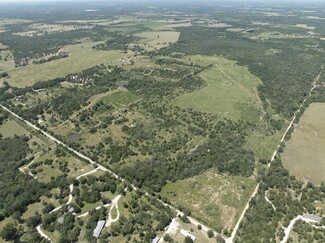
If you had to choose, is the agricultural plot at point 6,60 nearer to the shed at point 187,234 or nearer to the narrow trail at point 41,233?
the narrow trail at point 41,233

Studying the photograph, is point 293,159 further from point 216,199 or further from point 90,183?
point 90,183

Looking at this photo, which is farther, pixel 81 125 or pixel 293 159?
pixel 81 125

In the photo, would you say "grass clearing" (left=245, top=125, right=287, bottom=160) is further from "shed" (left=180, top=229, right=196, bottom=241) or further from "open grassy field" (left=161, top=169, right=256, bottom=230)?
"shed" (left=180, top=229, right=196, bottom=241)

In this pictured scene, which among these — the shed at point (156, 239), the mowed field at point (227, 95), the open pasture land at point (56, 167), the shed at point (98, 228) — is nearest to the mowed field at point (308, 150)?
the mowed field at point (227, 95)

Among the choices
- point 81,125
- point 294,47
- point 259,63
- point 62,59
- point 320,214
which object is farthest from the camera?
point 294,47

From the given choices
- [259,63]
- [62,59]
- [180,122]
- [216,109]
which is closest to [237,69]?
[259,63]

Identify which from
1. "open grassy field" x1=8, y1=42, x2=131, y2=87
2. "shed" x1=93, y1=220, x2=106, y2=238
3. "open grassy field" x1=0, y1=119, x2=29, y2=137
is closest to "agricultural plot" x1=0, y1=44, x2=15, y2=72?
"open grassy field" x1=8, y1=42, x2=131, y2=87

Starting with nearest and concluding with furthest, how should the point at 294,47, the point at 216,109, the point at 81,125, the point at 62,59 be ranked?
the point at 81,125 → the point at 216,109 → the point at 62,59 → the point at 294,47
